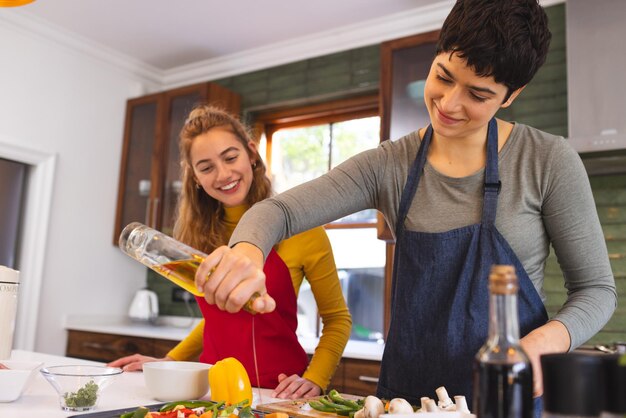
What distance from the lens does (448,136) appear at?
3.84 feet

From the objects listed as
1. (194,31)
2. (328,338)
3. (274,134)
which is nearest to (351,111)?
(274,134)

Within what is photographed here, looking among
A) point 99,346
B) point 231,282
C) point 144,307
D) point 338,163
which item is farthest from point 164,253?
point 144,307

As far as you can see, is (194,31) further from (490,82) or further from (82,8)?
(490,82)

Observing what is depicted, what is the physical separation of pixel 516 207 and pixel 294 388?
2.12ft

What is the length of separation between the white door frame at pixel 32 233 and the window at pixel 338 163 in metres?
1.34

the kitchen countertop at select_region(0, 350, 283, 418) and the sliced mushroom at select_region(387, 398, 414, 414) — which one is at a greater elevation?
the sliced mushroom at select_region(387, 398, 414, 414)

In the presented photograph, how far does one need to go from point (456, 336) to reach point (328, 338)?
577 mm

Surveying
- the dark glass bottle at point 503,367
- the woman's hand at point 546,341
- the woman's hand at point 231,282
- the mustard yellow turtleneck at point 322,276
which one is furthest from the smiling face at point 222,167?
the dark glass bottle at point 503,367

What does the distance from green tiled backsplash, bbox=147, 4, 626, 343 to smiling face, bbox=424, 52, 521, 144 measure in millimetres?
1695

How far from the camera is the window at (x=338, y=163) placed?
129 inches

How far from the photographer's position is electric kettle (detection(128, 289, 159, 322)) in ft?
12.6

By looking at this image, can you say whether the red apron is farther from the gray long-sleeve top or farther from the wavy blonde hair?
the gray long-sleeve top

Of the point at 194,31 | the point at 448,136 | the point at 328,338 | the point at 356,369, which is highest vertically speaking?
the point at 194,31

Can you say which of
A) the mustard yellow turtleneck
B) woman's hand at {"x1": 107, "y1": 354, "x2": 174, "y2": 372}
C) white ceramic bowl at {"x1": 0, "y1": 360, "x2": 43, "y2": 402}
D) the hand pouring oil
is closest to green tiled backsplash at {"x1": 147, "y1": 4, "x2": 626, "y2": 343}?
the mustard yellow turtleneck
